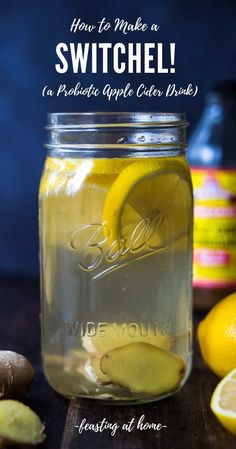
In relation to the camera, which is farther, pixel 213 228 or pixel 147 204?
pixel 213 228

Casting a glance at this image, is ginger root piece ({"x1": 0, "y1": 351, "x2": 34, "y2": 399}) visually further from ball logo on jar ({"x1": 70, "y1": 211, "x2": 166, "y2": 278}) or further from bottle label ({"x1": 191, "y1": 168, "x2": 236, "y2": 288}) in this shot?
bottle label ({"x1": 191, "y1": 168, "x2": 236, "y2": 288})

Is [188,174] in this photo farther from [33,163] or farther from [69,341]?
[33,163]

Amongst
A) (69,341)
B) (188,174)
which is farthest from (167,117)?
(69,341)

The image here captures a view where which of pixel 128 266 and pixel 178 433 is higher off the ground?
pixel 128 266

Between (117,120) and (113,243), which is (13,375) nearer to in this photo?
(113,243)

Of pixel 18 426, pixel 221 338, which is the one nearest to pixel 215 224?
pixel 221 338

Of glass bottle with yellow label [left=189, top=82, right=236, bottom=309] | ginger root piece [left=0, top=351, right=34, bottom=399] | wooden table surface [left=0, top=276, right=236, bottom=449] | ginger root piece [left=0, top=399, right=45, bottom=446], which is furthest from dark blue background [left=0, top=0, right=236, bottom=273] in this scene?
ginger root piece [left=0, top=399, right=45, bottom=446]

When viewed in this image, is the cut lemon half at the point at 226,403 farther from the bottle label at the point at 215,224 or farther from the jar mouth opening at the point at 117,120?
the bottle label at the point at 215,224
